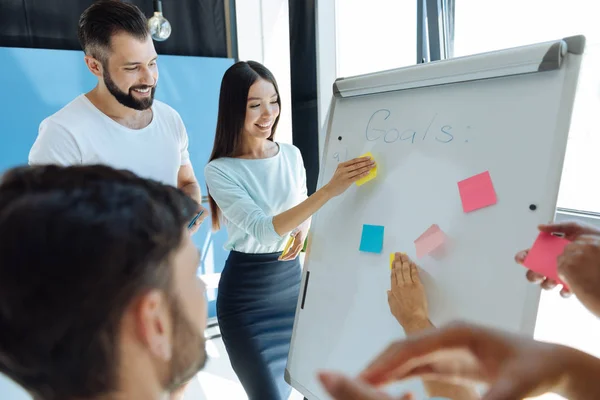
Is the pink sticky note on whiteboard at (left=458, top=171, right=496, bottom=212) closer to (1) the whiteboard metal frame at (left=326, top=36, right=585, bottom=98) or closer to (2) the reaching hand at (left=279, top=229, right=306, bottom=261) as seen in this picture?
(1) the whiteboard metal frame at (left=326, top=36, right=585, bottom=98)

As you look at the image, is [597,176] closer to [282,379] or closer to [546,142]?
[546,142]

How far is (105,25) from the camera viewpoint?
160 centimetres

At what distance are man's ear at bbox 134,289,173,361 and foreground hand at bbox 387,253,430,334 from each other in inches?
25.7

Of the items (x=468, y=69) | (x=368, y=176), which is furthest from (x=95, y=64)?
(x=468, y=69)

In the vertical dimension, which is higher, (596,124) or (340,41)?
(340,41)

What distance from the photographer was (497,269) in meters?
0.97

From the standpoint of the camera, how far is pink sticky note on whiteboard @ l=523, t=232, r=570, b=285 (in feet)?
2.73

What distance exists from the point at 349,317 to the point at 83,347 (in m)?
0.86

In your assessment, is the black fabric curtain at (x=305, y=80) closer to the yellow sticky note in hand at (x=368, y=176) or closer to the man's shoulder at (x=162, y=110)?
the man's shoulder at (x=162, y=110)

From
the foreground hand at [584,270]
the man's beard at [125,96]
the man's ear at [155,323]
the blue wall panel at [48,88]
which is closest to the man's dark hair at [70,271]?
the man's ear at [155,323]

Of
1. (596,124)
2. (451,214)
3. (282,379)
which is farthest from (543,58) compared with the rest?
(596,124)

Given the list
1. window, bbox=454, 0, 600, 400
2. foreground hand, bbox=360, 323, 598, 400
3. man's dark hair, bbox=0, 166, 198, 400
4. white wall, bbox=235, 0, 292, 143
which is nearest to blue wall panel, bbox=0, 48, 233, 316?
white wall, bbox=235, 0, 292, 143

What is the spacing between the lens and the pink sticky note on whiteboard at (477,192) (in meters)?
0.99

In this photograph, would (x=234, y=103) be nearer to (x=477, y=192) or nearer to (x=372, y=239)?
(x=372, y=239)
